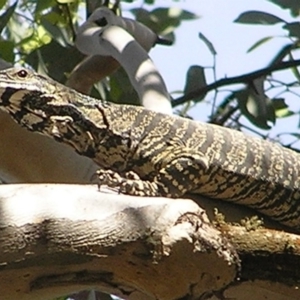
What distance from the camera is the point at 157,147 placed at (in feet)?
11.5

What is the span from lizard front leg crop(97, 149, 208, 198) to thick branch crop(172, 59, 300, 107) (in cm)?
91

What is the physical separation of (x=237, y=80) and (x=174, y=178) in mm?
1175

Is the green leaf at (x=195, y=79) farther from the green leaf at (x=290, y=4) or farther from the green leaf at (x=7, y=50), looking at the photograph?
the green leaf at (x=7, y=50)

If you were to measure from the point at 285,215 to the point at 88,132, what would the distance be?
Result: 752 mm

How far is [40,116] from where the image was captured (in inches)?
133

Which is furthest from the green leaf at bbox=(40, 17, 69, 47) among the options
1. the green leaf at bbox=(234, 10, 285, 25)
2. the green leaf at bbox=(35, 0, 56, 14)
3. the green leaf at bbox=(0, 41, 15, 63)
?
the green leaf at bbox=(234, 10, 285, 25)

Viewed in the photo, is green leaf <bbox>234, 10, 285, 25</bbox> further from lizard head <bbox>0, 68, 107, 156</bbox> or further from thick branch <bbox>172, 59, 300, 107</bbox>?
lizard head <bbox>0, 68, 107, 156</bbox>

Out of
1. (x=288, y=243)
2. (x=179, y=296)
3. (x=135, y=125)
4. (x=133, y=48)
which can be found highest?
(x=133, y=48)

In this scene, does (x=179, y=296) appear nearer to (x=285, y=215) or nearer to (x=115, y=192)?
(x=115, y=192)

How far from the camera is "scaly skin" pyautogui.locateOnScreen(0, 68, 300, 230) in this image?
3.33 metres

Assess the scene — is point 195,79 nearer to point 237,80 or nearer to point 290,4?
point 237,80

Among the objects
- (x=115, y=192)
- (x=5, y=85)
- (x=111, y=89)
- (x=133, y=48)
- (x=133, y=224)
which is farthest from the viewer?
(x=111, y=89)

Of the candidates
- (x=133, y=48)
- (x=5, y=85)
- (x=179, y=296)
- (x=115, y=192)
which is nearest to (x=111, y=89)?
(x=133, y=48)

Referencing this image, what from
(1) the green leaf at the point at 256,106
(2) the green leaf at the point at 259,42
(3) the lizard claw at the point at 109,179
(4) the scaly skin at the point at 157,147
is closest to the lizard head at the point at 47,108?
(4) the scaly skin at the point at 157,147
